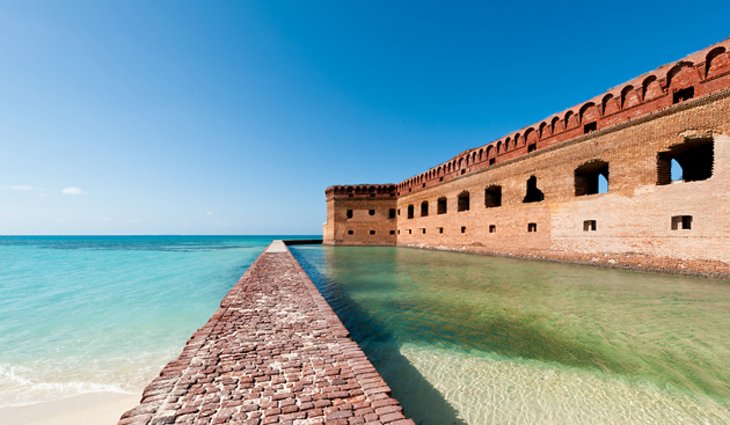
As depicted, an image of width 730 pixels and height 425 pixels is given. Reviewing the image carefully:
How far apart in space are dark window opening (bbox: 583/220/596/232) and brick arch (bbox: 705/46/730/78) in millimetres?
5701

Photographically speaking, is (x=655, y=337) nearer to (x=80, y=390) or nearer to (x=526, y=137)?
(x=80, y=390)

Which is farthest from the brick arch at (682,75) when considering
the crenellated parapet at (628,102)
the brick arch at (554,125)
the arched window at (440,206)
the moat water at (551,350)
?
the arched window at (440,206)

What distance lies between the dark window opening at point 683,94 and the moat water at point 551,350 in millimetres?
6054

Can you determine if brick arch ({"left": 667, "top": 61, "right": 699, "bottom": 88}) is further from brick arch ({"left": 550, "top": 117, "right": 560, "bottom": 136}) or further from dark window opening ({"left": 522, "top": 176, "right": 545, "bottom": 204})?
dark window opening ({"left": 522, "top": 176, "right": 545, "bottom": 204})

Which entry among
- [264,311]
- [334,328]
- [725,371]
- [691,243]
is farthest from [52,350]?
[691,243]

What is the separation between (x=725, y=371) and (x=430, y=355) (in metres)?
3.32

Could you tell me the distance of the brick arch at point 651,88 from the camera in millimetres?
10781

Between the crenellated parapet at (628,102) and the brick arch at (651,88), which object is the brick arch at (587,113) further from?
the brick arch at (651,88)

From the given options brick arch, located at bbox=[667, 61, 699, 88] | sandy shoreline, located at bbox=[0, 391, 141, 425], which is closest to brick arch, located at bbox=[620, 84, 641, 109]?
brick arch, located at bbox=[667, 61, 699, 88]

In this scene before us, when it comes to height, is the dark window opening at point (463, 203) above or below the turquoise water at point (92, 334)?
above

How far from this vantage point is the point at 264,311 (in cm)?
480

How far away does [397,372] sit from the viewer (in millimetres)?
3518

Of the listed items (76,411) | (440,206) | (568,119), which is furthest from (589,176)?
(76,411)

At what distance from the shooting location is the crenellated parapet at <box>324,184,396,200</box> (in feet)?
105
